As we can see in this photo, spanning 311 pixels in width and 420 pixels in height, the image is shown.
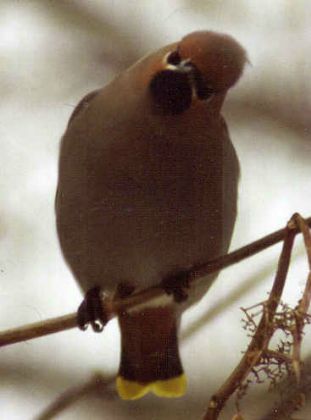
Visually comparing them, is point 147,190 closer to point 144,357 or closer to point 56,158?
point 56,158

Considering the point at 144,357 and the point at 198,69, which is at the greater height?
the point at 198,69

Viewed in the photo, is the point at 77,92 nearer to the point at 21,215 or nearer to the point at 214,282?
→ the point at 21,215

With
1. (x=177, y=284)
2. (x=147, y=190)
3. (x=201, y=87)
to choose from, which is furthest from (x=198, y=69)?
(x=177, y=284)

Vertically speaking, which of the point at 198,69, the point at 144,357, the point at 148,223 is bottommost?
the point at 144,357

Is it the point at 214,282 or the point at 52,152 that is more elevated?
the point at 52,152

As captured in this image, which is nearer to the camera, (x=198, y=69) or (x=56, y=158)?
(x=198, y=69)

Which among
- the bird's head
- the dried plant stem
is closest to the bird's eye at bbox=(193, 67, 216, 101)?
the bird's head

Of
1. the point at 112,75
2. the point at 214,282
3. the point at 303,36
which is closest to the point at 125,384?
the point at 214,282
